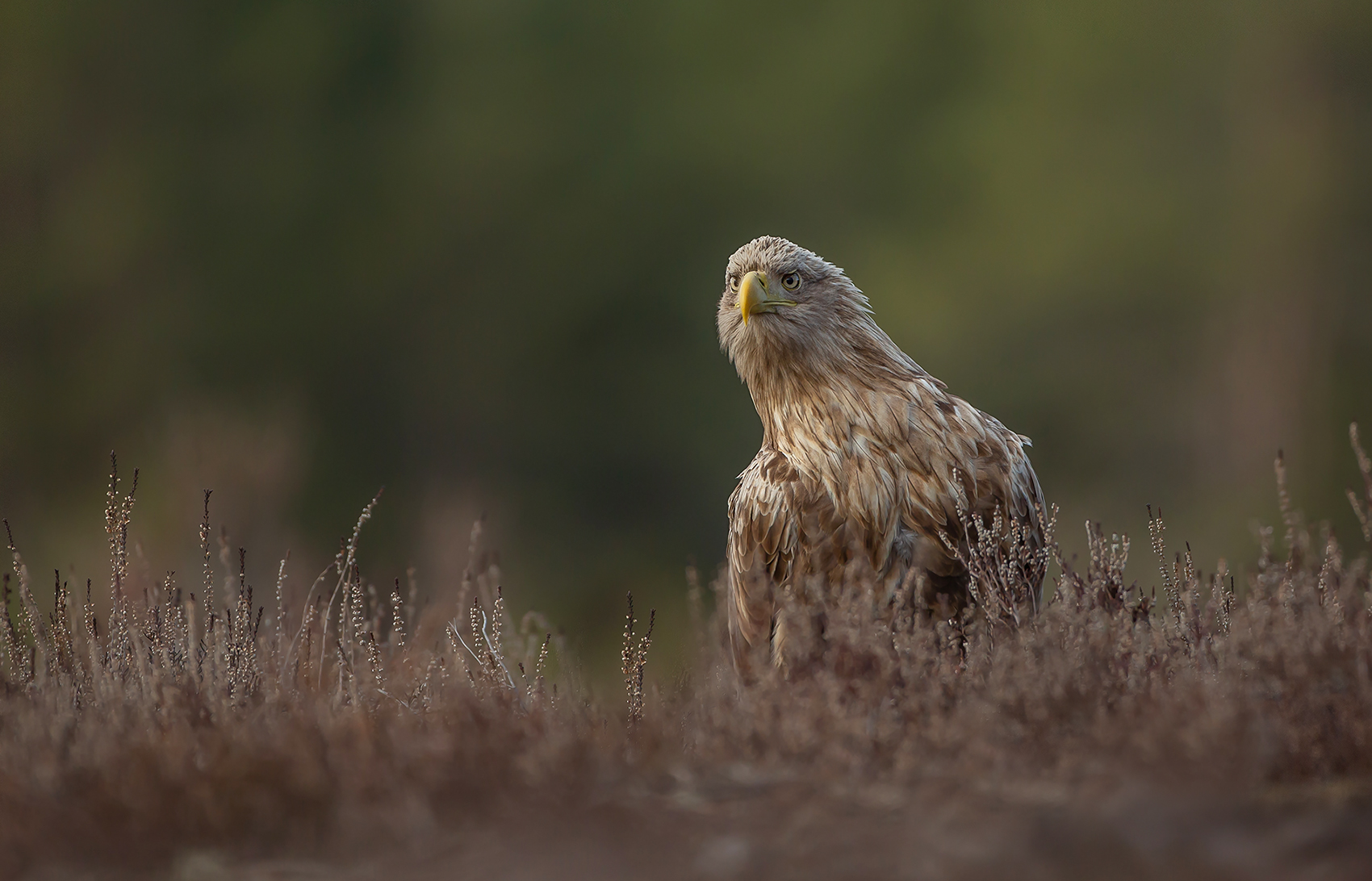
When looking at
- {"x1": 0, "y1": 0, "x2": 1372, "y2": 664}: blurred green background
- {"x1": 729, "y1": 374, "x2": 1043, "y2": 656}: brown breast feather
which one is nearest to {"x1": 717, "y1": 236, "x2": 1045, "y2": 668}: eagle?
{"x1": 729, "y1": 374, "x2": 1043, "y2": 656}: brown breast feather

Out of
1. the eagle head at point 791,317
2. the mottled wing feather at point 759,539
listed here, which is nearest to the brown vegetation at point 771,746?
the mottled wing feather at point 759,539

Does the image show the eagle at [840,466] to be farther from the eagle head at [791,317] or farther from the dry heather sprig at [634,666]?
the dry heather sprig at [634,666]

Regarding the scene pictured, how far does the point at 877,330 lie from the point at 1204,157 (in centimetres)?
1397

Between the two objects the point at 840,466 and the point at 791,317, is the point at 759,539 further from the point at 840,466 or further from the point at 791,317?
the point at 791,317

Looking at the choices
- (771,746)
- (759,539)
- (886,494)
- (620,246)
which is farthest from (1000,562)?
(620,246)

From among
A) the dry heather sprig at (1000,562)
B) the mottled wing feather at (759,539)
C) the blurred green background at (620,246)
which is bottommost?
the dry heather sprig at (1000,562)

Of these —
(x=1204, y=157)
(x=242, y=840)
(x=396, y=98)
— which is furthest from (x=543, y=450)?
(x=242, y=840)

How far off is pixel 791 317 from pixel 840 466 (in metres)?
0.61

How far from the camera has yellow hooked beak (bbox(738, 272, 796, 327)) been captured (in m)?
4.45

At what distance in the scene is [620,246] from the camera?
20578 millimetres

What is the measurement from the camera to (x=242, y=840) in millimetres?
2721

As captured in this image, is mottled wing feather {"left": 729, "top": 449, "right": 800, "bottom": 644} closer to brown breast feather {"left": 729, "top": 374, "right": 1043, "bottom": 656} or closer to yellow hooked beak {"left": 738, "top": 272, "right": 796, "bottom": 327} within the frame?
brown breast feather {"left": 729, "top": 374, "right": 1043, "bottom": 656}

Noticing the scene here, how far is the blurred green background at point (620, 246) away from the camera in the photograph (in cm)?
1531

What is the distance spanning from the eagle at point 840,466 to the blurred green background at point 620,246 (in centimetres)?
870
